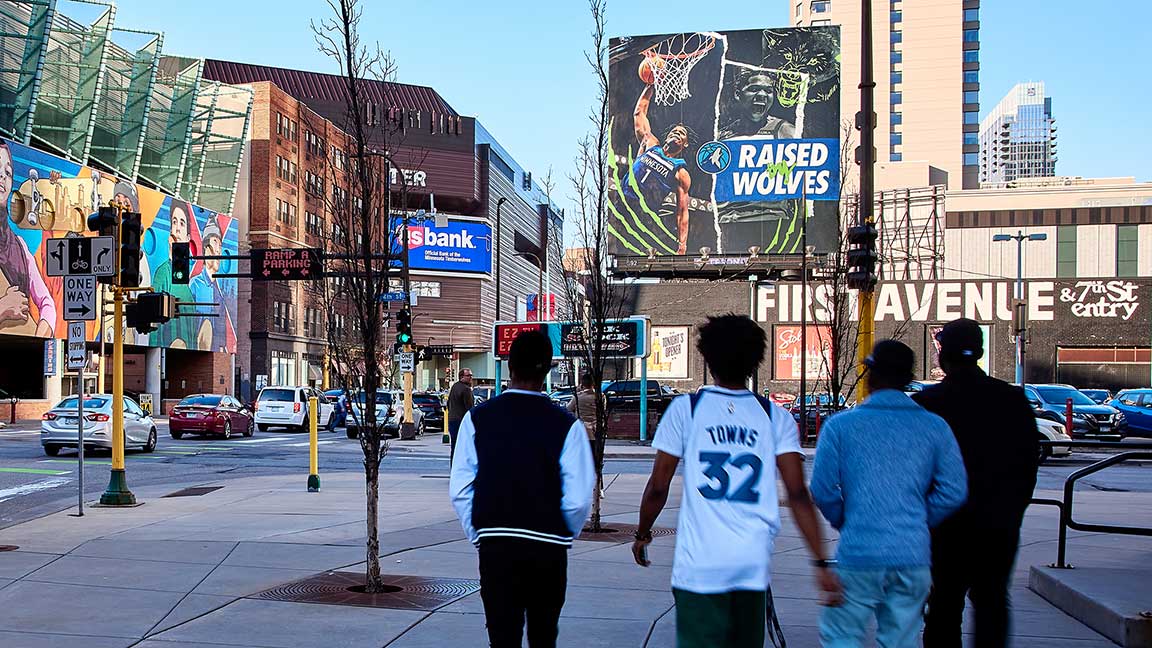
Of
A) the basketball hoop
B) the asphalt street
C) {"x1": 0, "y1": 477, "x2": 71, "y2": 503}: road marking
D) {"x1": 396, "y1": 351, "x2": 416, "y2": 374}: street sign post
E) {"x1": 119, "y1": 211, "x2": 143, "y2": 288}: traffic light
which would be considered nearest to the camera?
{"x1": 119, "y1": 211, "x2": 143, "y2": 288}: traffic light

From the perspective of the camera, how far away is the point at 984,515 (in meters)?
5.83

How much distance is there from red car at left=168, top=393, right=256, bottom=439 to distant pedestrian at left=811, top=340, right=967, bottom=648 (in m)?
33.0

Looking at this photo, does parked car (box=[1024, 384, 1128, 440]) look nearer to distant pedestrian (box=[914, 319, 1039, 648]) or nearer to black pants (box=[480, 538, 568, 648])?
distant pedestrian (box=[914, 319, 1039, 648])

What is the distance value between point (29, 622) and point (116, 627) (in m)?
0.63

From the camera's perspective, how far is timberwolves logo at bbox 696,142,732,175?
54312 mm

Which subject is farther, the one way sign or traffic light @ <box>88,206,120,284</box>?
traffic light @ <box>88,206,120,284</box>

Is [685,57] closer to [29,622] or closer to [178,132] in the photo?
[178,132]

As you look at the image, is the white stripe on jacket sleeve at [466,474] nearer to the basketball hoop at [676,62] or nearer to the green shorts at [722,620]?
the green shorts at [722,620]

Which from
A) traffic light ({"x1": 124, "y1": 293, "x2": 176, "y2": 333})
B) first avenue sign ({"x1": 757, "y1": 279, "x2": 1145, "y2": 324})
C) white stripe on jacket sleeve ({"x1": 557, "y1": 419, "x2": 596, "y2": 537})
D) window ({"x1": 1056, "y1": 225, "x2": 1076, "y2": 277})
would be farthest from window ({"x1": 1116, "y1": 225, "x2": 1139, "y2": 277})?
white stripe on jacket sleeve ({"x1": 557, "y1": 419, "x2": 596, "y2": 537})

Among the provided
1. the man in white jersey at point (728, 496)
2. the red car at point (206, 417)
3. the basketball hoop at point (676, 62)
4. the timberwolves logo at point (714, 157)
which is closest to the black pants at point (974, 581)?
the man in white jersey at point (728, 496)

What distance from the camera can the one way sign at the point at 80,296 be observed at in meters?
14.1

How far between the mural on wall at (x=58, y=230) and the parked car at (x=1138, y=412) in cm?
3163

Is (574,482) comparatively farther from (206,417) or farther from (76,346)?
(206,417)

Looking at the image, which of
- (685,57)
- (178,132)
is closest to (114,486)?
(685,57)
